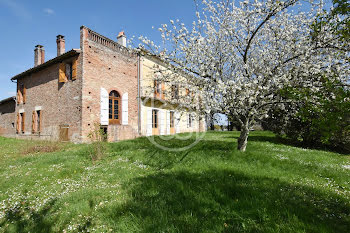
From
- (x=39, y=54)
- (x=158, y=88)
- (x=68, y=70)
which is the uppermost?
(x=39, y=54)

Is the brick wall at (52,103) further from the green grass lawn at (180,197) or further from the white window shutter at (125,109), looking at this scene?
the green grass lawn at (180,197)

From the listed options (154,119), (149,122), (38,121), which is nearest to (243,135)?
(149,122)

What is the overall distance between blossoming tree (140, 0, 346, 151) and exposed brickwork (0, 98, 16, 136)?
21221mm

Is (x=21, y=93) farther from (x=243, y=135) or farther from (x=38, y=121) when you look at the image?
(x=243, y=135)

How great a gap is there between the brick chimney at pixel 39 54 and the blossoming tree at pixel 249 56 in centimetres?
1621

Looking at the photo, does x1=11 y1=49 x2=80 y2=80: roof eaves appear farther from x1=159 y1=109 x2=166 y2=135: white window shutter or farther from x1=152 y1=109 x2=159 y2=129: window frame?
x1=159 y1=109 x2=166 y2=135: white window shutter

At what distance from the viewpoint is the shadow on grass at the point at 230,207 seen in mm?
2693

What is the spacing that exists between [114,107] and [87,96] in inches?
90.0

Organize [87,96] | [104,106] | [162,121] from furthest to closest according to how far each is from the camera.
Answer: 1. [162,121]
2. [104,106]
3. [87,96]

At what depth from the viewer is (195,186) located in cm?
421

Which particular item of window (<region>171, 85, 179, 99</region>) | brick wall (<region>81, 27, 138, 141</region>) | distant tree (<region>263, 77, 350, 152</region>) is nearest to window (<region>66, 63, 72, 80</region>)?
brick wall (<region>81, 27, 138, 141</region>)

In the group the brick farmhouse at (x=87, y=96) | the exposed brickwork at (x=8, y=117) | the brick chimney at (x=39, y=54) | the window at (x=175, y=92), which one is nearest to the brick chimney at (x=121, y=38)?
the brick farmhouse at (x=87, y=96)

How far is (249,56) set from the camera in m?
7.62

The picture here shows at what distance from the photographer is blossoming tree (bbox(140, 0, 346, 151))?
20.3ft
